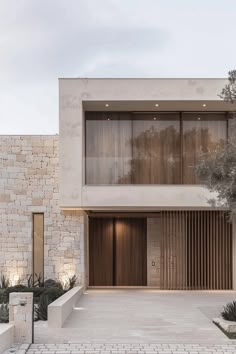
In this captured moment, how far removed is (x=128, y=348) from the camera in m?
9.01

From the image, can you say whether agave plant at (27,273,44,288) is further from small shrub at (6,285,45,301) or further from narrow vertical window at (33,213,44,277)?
small shrub at (6,285,45,301)

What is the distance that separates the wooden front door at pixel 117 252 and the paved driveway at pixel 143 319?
2790 mm

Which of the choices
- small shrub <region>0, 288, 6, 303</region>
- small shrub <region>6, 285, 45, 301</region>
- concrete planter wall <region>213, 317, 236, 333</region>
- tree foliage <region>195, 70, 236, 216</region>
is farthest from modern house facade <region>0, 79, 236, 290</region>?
concrete planter wall <region>213, 317, 236, 333</region>

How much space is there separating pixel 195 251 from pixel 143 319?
721 cm

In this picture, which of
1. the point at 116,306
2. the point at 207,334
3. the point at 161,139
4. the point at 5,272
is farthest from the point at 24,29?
the point at 207,334

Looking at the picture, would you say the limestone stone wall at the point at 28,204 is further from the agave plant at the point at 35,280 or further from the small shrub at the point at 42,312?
the small shrub at the point at 42,312

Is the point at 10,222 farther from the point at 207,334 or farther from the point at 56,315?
the point at 207,334

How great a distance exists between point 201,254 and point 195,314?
6198mm

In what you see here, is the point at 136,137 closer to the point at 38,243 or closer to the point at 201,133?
the point at 201,133

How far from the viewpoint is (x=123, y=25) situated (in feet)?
61.5

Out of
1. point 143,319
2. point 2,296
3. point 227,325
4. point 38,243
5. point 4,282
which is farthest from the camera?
point 38,243

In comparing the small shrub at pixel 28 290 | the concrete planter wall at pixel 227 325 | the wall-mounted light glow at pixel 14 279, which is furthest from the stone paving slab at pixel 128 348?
the wall-mounted light glow at pixel 14 279

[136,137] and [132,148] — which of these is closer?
[132,148]

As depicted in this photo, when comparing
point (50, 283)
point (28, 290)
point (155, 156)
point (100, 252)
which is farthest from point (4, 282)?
point (155, 156)
